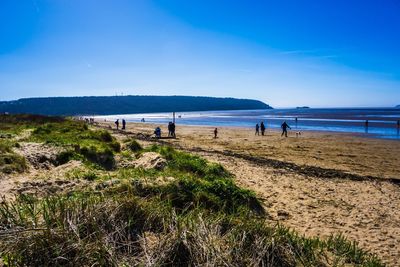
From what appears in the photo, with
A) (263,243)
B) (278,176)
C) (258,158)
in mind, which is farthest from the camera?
(258,158)

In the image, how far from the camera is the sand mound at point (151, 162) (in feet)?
33.1

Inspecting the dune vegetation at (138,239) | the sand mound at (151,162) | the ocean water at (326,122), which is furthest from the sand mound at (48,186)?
the ocean water at (326,122)

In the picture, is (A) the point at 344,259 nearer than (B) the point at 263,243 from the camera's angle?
No

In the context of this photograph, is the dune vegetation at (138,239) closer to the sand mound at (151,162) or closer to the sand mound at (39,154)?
the sand mound at (151,162)

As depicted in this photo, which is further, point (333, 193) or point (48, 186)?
point (333, 193)

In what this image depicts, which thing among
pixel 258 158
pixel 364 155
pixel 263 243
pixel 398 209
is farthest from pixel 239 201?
pixel 364 155

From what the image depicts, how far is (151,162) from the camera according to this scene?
419 inches

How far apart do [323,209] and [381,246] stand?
87.1 inches

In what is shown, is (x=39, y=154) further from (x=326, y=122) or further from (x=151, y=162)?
(x=326, y=122)

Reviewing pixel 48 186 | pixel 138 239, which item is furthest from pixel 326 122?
pixel 138 239

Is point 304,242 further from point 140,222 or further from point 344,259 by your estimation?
point 140,222

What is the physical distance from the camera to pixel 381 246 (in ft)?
20.1

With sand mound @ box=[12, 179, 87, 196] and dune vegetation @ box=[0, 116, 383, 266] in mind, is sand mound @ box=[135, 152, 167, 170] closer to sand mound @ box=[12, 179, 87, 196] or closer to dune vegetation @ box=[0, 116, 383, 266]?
sand mound @ box=[12, 179, 87, 196]

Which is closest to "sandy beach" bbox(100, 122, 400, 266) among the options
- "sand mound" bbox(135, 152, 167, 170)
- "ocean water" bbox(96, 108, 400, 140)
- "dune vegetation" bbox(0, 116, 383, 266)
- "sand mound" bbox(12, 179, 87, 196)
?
"dune vegetation" bbox(0, 116, 383, 266)
